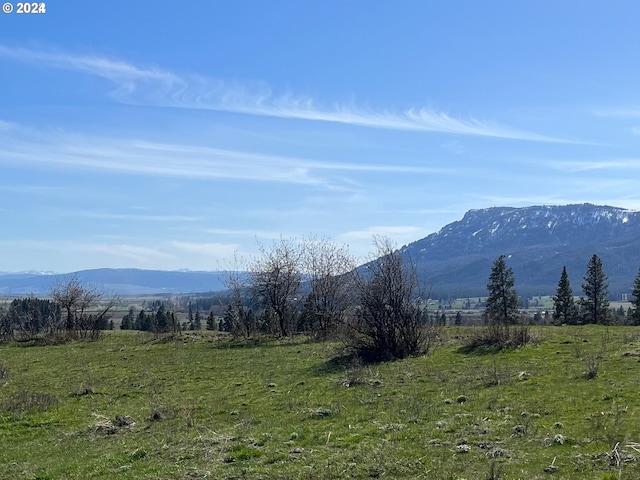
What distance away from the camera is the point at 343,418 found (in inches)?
604

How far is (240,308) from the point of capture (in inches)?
2185

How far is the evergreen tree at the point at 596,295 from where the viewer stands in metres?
63.1

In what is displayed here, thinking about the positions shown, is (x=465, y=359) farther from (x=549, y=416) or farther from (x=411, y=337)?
(x=549, y=416)

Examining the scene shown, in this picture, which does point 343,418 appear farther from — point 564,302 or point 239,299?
point 564,302

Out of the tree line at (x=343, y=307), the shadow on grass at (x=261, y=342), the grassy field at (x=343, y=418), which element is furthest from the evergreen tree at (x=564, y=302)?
the grassy field at (x=343, y=418)

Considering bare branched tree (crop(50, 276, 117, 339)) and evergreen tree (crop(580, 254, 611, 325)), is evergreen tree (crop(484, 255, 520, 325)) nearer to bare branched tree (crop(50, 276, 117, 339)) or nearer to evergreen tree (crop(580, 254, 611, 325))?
evergreen tree (crop(580, 254, 611, 325))

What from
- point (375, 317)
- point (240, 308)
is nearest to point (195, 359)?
point (375, 317)

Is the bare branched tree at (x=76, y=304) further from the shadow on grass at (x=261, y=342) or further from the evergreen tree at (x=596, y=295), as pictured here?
the evergreen tree at (x=596, y=295)

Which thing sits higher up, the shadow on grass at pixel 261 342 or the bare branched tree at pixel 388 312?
the bare branched tree at pixel 388 312

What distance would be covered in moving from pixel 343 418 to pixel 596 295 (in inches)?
2247

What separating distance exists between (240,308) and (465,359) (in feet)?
111

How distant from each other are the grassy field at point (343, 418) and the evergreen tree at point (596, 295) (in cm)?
3834

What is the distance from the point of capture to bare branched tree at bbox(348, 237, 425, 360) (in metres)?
29.0

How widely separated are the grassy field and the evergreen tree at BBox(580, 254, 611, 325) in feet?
126
